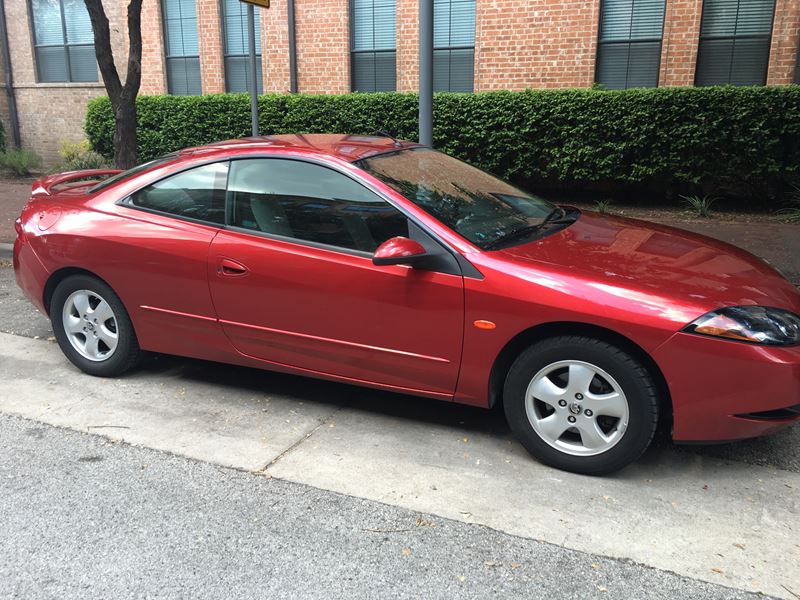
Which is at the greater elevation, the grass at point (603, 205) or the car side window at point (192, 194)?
the car side window at point (192, 194)

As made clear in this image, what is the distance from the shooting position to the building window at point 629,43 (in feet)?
37.3

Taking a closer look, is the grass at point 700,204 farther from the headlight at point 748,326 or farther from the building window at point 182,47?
the building window at point 182,47

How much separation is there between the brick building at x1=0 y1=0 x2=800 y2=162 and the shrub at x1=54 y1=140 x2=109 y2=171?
1.15 meters

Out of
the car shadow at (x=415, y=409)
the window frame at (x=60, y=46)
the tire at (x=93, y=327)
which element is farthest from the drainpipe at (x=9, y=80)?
the car shadow at (x=415, y=409)

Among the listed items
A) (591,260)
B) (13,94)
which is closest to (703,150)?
(591,260)

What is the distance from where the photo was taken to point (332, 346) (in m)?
3.96

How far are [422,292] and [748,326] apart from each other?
151cm

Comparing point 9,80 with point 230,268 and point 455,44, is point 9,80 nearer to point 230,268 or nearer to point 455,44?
point 455,44

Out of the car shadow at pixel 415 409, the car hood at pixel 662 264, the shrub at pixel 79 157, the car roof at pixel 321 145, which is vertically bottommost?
the car shadow at pixel 415 409

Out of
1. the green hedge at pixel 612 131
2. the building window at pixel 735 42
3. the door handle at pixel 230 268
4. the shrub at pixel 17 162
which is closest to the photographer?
the door handle at pixel 230 268

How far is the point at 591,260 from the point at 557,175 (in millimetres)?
7649

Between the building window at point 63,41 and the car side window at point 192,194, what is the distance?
15.2m

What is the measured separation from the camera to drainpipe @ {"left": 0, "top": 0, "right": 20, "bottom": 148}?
18112 mm

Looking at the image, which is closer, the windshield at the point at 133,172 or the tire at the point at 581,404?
the tire at the point at 581,404
